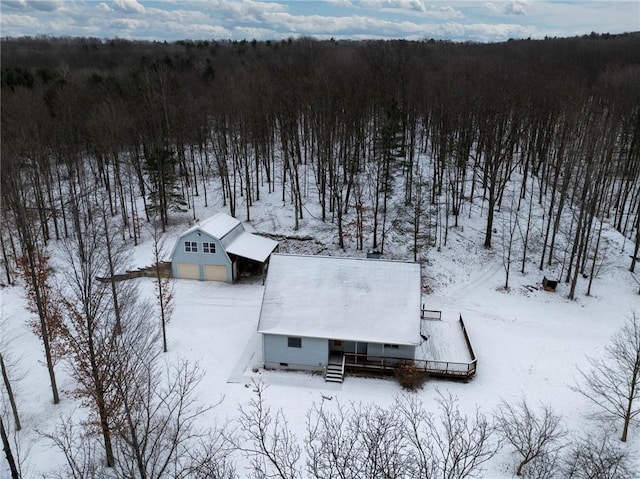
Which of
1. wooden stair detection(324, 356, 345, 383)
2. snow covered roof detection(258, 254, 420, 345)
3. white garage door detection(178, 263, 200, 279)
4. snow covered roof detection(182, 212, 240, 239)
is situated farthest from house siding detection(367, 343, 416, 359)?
white garage door detection(178, 263, 200, 279)

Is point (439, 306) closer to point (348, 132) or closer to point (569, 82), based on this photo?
point (348, 132)

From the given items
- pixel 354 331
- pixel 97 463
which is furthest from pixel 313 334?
pixel 97 463

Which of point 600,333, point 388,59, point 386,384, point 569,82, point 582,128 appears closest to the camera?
point 386,384

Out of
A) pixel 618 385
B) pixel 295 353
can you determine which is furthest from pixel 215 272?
pixel 618 385

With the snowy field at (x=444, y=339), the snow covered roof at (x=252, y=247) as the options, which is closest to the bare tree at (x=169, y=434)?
the snowy field at (x=444, y=339)

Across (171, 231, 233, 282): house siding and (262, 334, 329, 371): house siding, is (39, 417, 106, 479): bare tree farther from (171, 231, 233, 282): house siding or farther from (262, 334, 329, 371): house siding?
(171, 231, 233, 282): house siding

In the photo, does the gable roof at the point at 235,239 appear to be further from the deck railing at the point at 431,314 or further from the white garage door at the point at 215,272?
the deck railing at the point at 431,314
